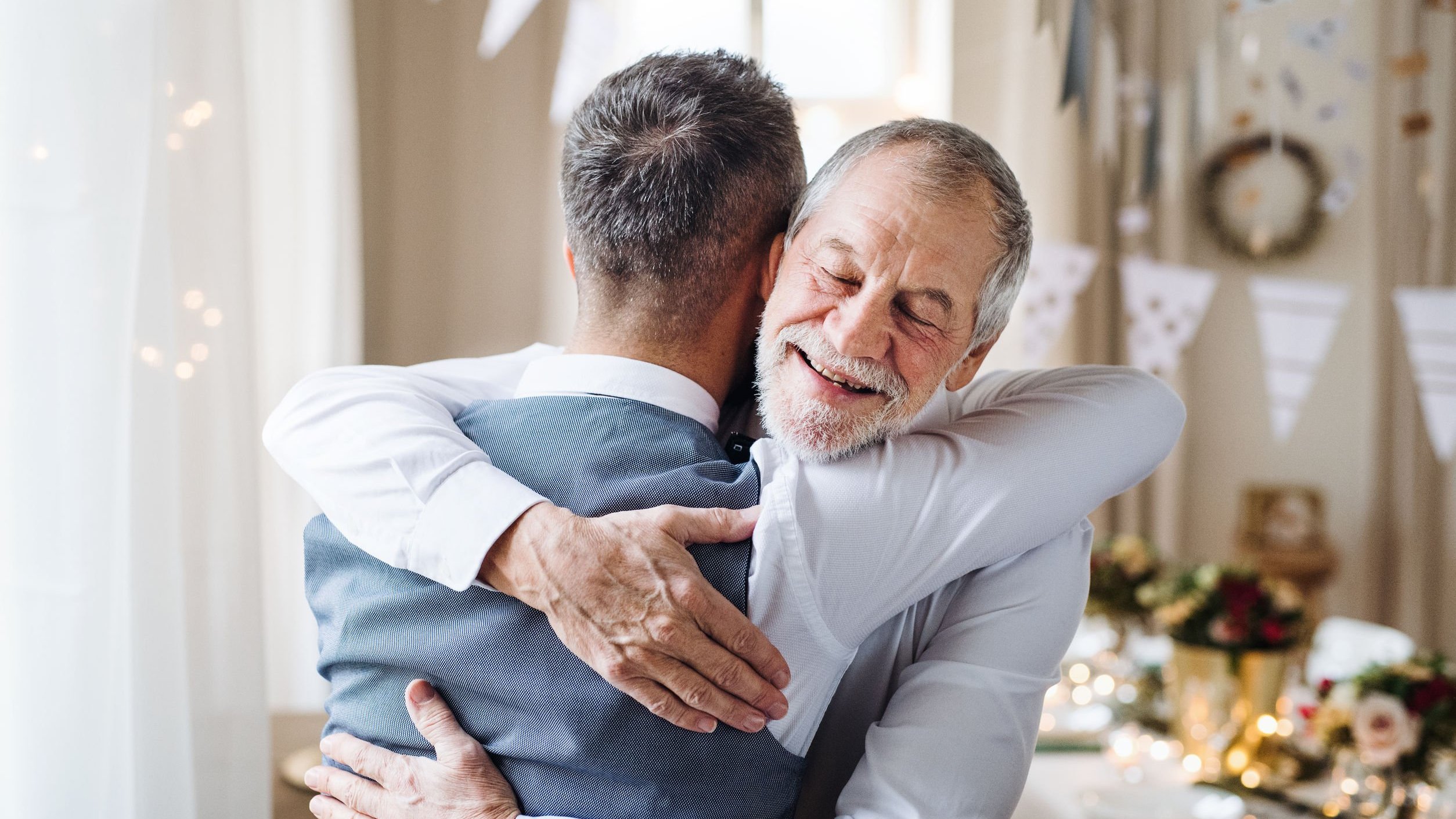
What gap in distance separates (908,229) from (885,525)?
28 centimetres

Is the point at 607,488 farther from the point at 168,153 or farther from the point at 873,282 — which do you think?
the point at 168,153

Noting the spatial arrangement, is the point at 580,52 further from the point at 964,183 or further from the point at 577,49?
the point at 964,183

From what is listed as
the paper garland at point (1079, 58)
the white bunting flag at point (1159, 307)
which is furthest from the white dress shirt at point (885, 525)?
the paper garland at point (1079, 58)

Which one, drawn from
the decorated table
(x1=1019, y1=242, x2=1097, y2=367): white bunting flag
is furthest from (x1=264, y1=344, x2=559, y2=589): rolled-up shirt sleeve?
(x1=1019, y1=242, x2=1097, y2=367): white bunting flag

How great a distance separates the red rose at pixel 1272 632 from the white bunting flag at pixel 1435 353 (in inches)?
64.3

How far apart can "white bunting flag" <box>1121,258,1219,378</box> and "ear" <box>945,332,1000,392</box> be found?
3244 millimetres

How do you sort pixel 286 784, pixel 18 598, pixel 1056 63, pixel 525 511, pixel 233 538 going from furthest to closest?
pixel 1056 63
pixel 286 784
pixel 233 538
pixel 18 598
pixel 525 511

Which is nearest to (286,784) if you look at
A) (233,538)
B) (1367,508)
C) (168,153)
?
(233,538)

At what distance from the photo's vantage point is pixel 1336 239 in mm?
3998

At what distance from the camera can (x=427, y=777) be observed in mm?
988

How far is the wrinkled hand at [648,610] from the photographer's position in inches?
34.4

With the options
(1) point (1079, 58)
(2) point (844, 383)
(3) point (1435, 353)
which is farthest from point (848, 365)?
(1) point (1079, 58)

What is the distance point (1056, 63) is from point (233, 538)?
357 centimetres

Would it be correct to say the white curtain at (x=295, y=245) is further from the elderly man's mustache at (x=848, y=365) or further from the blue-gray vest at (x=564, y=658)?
the elderly man's mustache at (x=848, y=365)
